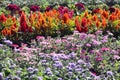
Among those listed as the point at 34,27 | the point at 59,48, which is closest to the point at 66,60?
the point at 59,48

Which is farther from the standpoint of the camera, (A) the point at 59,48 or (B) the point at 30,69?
(A) the point at 59,48

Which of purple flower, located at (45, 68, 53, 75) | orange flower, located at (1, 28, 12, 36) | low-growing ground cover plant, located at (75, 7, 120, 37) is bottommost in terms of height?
low-growing ground cover plant, located at (75, 7, 120, 37)

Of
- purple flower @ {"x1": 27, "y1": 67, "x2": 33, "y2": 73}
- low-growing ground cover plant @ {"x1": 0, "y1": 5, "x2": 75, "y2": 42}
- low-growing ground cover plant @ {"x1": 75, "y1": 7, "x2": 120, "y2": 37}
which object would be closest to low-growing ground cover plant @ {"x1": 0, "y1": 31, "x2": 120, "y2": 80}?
purple flower @ {"x1": 27, "y1": 67, "x2": 33, "y2": 73}

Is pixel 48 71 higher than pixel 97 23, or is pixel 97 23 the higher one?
pixel 48 71

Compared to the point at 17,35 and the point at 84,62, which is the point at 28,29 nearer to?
the point at 17,35

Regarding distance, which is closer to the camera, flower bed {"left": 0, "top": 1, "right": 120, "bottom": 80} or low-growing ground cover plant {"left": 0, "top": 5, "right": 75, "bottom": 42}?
flower bed {"left": 0, "top": 1, "right": 120, "bottom": 80}

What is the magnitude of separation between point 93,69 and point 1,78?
1352 millimetres

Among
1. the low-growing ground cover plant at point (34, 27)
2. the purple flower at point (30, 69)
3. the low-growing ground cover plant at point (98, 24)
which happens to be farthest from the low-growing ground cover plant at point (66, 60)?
the low-growing ground cover plant at point (34, 27)

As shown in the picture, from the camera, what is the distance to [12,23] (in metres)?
6.43

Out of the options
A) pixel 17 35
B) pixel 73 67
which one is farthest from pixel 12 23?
pixel 73 67

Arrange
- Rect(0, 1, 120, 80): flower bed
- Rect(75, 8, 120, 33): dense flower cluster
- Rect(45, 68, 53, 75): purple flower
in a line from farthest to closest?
Rect(75, 8, 120, 33): dense flower cluster, Rect(0, 1, 120, 80): flower bed, Rect(45, 68, 53, 75): purple flower

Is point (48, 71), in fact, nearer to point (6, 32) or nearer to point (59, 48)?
point (59, 48)

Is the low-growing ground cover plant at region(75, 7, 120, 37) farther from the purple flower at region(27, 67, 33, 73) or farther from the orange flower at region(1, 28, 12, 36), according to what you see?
the purple flower at region(27, 67, 33, 73)

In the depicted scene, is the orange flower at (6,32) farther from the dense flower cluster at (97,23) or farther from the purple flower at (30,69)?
the purple flower at (30,69)
